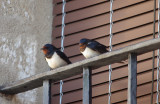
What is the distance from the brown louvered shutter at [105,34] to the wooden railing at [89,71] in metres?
0.83

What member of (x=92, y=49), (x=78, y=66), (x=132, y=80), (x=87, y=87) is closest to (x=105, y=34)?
(x=92, y=49)

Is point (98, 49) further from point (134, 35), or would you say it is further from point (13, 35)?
point (13, 35)

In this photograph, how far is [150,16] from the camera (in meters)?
6.34

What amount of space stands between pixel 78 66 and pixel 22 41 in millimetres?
1445

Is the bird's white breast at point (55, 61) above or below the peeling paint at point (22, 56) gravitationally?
below

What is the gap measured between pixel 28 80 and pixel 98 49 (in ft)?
2.53

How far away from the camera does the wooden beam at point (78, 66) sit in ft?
16.1

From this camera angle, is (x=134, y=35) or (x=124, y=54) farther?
(x=134, y=35)

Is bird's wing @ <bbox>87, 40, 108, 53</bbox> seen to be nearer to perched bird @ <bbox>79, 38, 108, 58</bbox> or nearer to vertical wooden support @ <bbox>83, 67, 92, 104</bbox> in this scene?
perched bird @ <bbox>79, 38, 108, 58</bbox>

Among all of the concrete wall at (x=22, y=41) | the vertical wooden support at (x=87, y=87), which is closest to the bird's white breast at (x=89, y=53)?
the vertical wooden support at (x=87, y=87)

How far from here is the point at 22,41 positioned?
6609 mm

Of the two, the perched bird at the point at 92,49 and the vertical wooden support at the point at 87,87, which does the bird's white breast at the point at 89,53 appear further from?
the vertical wooden support at the point at 87,87

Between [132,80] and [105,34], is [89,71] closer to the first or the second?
[132,80]

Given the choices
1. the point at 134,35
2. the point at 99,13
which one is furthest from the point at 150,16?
the point at 99,13
